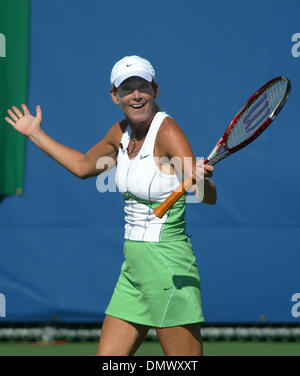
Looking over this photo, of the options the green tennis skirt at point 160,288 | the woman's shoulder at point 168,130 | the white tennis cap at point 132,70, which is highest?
the white tennis cap at point 132,70

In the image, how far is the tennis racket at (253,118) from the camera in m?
2.95

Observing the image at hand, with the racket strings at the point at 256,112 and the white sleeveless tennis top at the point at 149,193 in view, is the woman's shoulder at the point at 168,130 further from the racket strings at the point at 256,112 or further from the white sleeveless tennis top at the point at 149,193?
the racket strings at the point at 256,112

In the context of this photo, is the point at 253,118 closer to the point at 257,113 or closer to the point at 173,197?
the point at 257,113

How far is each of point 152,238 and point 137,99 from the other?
1.72 feet

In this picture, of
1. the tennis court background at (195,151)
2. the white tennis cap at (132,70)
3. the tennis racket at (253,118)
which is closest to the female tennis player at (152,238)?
the white tennis cap at (132,70)

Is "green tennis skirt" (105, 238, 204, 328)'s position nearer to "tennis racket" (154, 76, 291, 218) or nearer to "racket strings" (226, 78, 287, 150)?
"tennis racket" (154, 76, 291, 218)

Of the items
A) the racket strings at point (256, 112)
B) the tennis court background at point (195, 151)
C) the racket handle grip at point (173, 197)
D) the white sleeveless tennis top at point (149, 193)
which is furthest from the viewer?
the tennis court background at point (195, 151)

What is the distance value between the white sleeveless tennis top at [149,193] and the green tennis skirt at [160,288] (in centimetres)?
4

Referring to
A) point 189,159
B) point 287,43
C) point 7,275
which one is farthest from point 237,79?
point 189,159

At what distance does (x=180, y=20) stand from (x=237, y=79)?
0.51 metres

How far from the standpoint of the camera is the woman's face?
291 centimetres

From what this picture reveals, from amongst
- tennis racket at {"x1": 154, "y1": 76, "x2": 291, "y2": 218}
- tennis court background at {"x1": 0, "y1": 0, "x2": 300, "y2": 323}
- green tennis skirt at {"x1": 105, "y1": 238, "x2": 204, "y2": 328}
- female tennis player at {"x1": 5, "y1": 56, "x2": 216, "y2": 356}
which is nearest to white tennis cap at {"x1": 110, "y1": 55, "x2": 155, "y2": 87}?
female tennis player at {"x1": 5, "y1": 56, "x2": 216, "y2": 356}

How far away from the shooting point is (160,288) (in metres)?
2.80

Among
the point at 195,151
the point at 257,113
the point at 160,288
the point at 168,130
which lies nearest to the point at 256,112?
the point at 257,113
